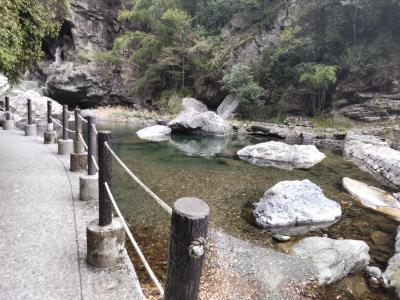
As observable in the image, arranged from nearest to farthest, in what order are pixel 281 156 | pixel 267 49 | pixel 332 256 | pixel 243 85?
pixel 332 256 → pixel 281 156 → pixel 243 85 → pixel 267 49

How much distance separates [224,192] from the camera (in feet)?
21.3

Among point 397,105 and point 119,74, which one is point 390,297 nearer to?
point 397,105

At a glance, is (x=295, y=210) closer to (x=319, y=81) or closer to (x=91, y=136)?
(x=91, y=136)

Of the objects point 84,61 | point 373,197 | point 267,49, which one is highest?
point 84,61

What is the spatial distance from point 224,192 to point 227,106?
13.7 meters

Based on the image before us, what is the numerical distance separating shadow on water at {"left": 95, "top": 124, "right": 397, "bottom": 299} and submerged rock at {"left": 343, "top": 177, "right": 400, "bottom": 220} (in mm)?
239

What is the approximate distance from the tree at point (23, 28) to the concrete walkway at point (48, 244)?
1893 mm

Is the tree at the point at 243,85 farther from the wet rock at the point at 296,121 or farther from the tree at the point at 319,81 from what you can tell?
the tree at the point at 319,81

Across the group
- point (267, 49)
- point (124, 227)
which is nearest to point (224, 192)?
point (124, 227)

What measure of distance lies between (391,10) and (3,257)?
2068cm

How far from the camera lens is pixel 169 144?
39.3 feet

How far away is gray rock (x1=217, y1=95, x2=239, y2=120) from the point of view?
19.1 meters

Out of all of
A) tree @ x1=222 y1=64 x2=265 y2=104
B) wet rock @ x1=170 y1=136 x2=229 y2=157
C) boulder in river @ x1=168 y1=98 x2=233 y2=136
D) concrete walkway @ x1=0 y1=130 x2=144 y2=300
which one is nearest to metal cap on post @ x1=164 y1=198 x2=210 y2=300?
concrete walkway @ x1=0 y1=130 x2=144 y2=300

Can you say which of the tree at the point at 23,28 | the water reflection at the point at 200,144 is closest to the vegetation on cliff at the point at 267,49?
the water reflection at the point at 200,144
